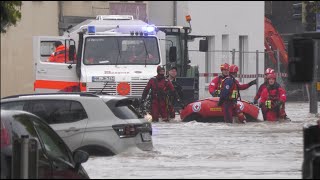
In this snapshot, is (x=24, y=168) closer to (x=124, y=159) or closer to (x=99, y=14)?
(x=124, y=159)

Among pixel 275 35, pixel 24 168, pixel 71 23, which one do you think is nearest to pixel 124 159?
pixel 24 168

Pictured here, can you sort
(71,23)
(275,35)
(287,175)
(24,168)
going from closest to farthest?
(24,168) → (287,175) → (71,23) → (275,35)

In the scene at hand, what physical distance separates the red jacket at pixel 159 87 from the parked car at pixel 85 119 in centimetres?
807

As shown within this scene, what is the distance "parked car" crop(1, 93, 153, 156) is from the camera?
13.4 m

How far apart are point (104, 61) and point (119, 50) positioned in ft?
1.59

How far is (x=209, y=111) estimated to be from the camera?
22562 millimetres

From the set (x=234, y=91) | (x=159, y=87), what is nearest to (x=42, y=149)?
(x=234, y=91)

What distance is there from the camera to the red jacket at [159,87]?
72.0 feet

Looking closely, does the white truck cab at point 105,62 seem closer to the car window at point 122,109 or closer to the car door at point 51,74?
the car door at point 51,74

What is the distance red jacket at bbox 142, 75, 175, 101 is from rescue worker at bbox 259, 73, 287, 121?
7.99ft

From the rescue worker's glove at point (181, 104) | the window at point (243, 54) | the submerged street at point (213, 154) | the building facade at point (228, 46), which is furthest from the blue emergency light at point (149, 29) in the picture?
the window at point (243, 54)

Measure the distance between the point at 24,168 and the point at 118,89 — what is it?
15447mm

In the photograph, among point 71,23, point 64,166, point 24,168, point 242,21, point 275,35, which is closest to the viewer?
point 24,168

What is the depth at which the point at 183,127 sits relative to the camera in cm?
2142
